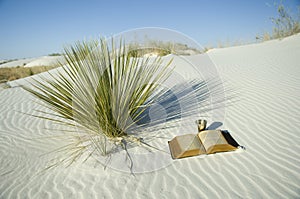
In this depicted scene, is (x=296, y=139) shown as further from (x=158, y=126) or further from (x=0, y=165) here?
(x=0, y=165)

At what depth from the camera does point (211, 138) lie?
9.65 ft

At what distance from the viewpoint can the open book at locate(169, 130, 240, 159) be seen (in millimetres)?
2873

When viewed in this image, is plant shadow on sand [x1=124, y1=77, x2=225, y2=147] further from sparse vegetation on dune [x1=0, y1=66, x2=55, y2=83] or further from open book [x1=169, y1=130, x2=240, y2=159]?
sparse vegetation on dune [x1=0, y1=66, x2=55, y2=83]

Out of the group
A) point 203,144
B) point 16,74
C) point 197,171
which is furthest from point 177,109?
point 16,74

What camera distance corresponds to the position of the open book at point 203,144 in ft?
9.43

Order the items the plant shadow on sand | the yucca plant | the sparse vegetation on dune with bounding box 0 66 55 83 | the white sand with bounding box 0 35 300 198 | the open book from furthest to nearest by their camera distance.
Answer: the sparse vegetation on dune with bounding box 0 66 55 83
the plant shadow on sand
the yucca plant
the open book
the white sand with bounding box 0 35 300 198

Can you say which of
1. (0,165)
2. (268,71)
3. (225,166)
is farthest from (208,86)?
(0,165)

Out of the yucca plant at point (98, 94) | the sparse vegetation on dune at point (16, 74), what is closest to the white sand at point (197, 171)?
the yucca plant at point (98, 94)

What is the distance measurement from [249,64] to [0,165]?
8.71 metres

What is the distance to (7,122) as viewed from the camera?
4625 mm

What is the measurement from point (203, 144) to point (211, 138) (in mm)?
156

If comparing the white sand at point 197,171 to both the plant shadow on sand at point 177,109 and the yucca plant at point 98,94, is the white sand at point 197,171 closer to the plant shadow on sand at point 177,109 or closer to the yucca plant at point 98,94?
the yucca plant at point 98,94

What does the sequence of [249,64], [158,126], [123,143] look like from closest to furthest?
[123,143] < [158,126] < [249,64]

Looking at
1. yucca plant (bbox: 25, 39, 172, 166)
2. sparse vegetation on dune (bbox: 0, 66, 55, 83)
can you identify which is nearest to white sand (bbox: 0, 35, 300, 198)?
yucca plant (bbox: 25, 39, 172, 166)
